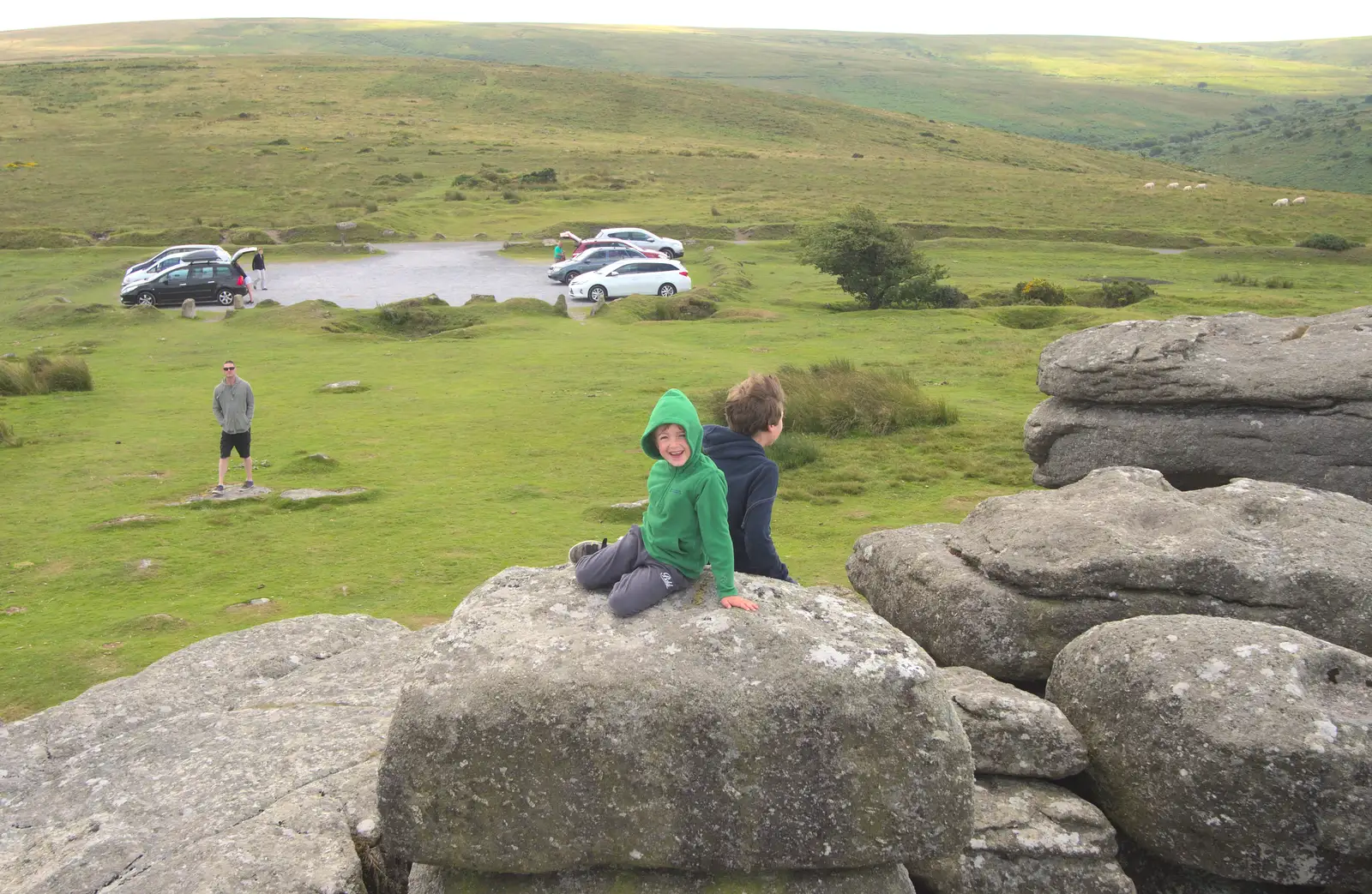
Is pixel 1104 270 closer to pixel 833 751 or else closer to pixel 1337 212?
pixel 1337 212

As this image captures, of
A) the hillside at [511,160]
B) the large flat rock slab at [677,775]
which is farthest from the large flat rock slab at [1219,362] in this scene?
the hillside at [511,160]

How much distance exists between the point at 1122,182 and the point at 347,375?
8005 cm

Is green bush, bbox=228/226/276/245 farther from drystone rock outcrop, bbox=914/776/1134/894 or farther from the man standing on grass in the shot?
drystone rock outcrop, bbox=914/776/1134/894

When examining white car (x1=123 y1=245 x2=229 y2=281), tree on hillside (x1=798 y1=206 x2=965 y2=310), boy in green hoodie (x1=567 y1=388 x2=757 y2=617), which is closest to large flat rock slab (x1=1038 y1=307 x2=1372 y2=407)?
boy in green hoodie (x1=567 y1=388 x2=757 y2=617)

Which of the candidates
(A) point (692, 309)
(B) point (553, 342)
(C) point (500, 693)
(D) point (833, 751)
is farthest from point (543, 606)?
(A) point (692, 309)

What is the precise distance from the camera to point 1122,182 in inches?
3580

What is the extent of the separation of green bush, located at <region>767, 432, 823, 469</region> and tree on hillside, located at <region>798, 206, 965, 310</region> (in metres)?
20.6

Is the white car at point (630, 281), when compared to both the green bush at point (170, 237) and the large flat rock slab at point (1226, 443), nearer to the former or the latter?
the green bush at point (170, 237)

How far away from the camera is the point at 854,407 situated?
21891mm

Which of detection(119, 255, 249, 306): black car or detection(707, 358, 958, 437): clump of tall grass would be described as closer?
detection(707, 358, 958, 437): clump of tall grass

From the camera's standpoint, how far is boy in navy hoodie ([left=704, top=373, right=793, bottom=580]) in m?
7.48

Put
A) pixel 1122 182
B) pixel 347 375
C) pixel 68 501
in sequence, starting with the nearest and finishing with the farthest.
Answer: pixel 68 501 → pixel 347 375 → pixel 1122 182

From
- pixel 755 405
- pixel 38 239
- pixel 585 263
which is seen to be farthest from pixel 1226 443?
pixel 38 239

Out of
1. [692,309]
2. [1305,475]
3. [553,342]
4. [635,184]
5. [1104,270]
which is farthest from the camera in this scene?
[635,184]
